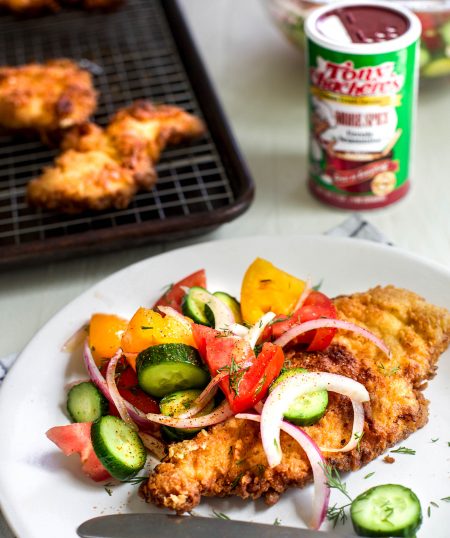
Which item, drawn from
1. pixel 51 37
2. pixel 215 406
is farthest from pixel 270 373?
pixel 51 37

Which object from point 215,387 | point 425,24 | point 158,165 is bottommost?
point 158,165

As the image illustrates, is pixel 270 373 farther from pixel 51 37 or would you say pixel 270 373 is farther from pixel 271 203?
pixel 51 37

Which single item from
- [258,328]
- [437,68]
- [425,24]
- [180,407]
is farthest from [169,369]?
[437,68]

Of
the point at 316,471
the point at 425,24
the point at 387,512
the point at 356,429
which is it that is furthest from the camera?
the point at 425,24

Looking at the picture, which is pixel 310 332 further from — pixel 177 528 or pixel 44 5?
pixel 44 5

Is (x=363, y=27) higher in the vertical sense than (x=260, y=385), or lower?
higher

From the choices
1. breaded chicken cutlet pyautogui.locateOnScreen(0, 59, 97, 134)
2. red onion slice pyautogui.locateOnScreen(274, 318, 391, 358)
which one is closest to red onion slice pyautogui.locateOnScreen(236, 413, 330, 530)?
red onion slice pyautogui.locateOnScreen(274, 318, 391, 358)
